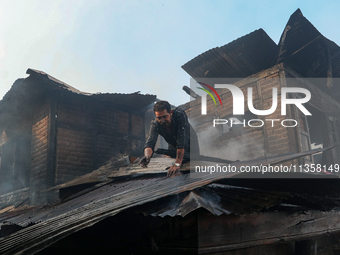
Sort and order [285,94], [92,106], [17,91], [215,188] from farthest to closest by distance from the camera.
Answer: [92,106] < [17,91] < [285,94] < [215,188]

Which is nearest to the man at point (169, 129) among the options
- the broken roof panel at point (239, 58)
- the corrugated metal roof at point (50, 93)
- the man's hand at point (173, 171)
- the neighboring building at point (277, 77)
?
the man's hand at point (173, 171)

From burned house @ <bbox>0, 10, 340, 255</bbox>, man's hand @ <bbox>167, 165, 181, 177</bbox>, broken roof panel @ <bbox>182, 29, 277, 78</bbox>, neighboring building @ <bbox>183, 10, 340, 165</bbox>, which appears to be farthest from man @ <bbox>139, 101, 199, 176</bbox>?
Answer: broken roof panel @ <bbox>182, 29, 277, 78</bbox>

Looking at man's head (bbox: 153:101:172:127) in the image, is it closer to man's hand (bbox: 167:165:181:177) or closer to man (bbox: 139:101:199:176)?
man (bbox: 139:101:199:176)

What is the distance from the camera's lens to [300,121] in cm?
789

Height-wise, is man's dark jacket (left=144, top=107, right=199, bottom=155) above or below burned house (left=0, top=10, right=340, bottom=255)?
above

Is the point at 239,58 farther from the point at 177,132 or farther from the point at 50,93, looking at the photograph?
the point at 50,93

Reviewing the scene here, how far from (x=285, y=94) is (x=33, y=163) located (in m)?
7.65

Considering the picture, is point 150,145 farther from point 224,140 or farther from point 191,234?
point 224,140

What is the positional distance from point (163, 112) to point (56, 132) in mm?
4501

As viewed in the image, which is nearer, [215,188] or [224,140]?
[215,188]

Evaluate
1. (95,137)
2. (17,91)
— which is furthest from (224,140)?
(17,91)

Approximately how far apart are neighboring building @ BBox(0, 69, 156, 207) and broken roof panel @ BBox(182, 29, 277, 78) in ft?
6.96

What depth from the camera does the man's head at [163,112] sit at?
15.0ft

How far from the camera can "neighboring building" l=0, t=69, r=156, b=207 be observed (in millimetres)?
7637
